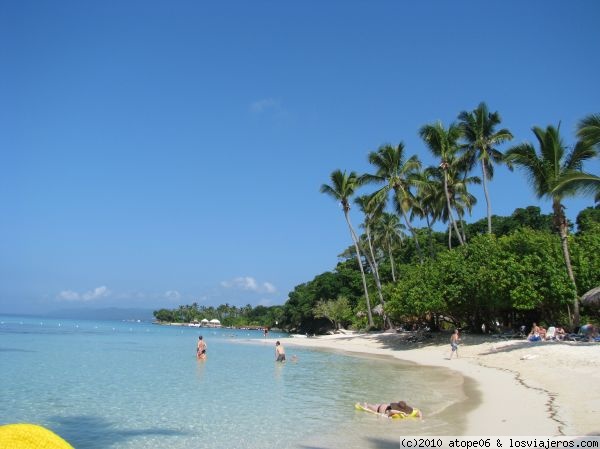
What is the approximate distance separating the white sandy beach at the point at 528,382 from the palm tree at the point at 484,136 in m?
10.8

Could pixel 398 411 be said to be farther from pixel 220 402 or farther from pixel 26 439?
pixel 26 439

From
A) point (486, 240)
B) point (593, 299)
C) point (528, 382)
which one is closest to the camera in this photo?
point (528, 382)

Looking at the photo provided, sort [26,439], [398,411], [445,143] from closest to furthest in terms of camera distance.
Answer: [26,439], [398,411], [445,143]

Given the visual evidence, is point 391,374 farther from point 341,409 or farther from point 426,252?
point 426,252

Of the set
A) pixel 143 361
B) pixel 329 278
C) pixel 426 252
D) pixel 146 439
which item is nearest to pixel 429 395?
pixel 146 439

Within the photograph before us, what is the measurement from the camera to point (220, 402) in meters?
13.0

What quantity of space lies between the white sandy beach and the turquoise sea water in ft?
2.96

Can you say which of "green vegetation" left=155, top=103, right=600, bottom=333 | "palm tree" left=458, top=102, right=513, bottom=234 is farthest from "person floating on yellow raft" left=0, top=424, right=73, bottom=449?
"palm tree" left=458, top=102, right=513, bottom=234

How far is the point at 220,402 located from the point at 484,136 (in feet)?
86.3

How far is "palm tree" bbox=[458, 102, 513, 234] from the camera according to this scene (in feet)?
104

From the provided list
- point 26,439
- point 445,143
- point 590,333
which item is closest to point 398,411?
point 26,439

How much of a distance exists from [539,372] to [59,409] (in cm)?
1462

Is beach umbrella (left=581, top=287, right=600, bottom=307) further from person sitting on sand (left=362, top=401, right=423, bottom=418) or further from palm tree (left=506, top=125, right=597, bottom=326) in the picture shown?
person sitting on sand (left=362, top=401, right=423, bottom=418)

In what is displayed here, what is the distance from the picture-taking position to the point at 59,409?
1173 centimetres
